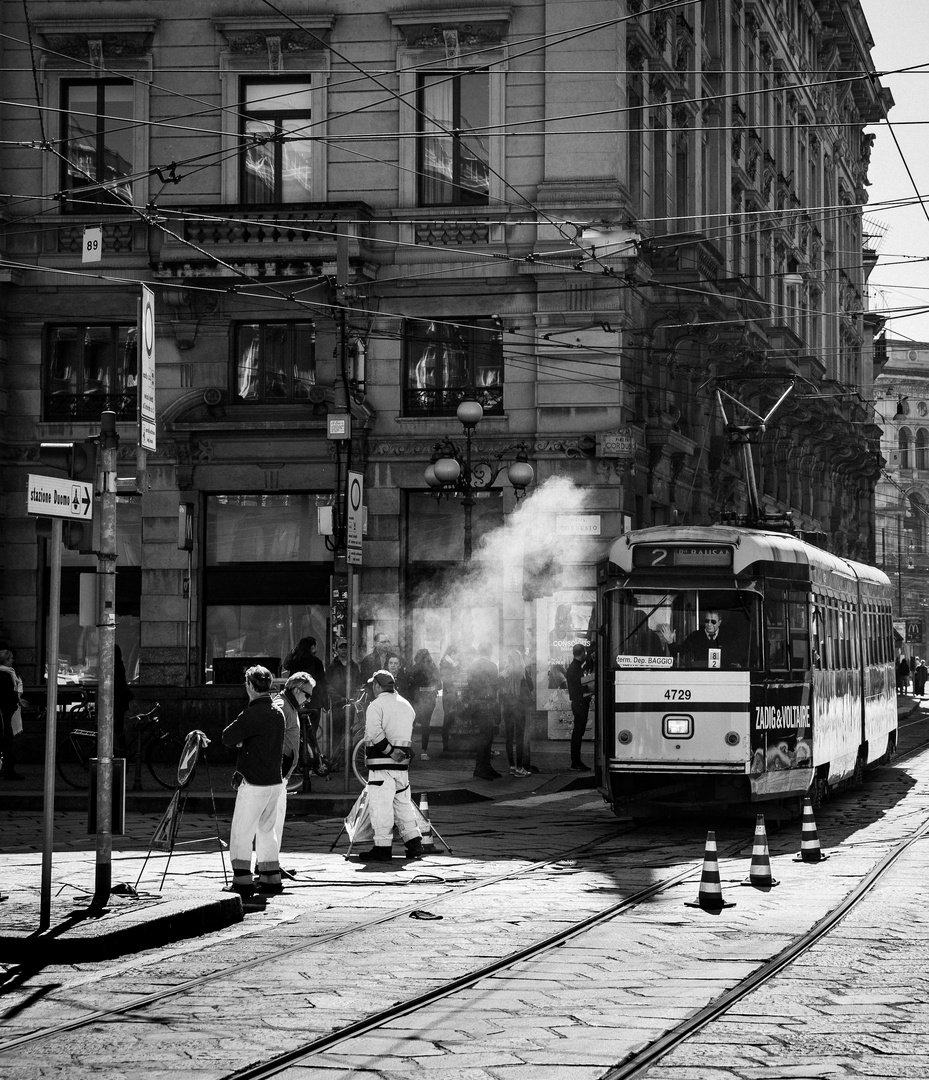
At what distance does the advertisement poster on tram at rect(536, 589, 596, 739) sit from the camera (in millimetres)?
26375

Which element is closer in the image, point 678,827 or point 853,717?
point 678,827

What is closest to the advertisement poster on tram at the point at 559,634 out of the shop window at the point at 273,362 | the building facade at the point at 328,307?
the building facade at the point at 328,307

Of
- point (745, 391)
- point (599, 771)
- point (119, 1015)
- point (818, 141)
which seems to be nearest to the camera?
point (119, 1015)

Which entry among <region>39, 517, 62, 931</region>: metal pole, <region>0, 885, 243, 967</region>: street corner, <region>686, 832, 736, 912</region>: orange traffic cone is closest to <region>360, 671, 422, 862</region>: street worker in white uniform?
<region>0, 885, 243, 967</region>: street corner

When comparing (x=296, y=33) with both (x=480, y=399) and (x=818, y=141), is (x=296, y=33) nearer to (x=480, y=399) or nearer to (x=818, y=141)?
(x=480, y=399)

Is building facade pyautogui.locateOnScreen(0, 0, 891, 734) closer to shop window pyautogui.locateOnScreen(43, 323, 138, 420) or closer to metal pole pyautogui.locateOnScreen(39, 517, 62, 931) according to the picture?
shop window pyautogui.locateOnScreen(43, 323, 138, 420)

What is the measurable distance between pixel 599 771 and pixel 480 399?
1155 centimetres

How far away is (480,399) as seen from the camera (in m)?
27.5

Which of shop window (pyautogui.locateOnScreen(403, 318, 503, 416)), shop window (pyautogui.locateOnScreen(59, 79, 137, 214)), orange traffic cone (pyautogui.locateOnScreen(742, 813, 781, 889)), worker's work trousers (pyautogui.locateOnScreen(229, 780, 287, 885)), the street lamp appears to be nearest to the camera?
worker's work trousers (pyautogui.locateOnScreen(229, 780, 287, 885))

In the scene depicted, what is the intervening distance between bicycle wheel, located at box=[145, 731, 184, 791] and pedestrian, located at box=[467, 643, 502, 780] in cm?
355

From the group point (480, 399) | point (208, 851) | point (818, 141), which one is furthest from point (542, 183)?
point (818, 141)

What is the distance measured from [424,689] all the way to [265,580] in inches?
162

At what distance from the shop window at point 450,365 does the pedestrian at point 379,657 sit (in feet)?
19.1

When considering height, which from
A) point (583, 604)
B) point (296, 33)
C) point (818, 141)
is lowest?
point (583, 604)
